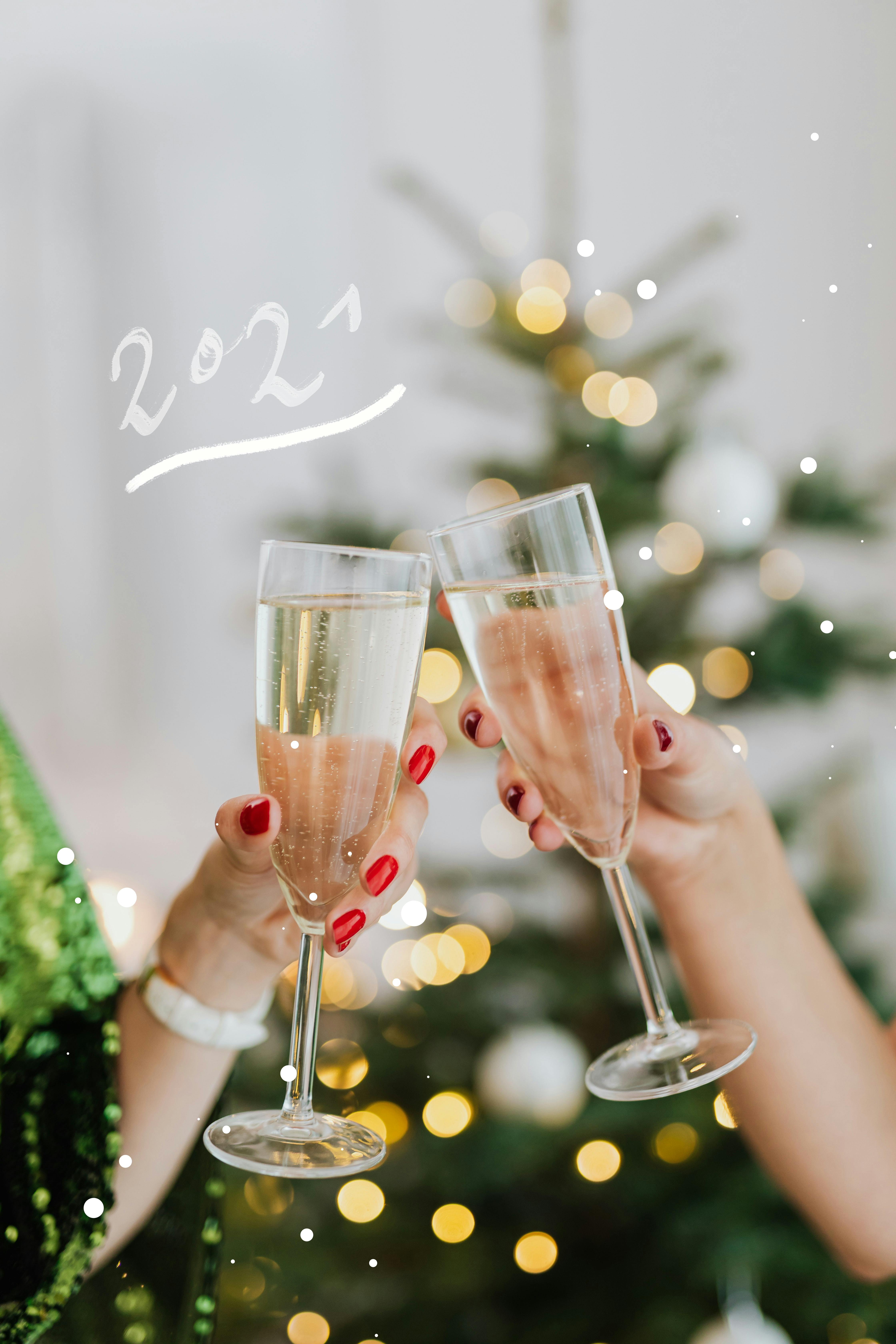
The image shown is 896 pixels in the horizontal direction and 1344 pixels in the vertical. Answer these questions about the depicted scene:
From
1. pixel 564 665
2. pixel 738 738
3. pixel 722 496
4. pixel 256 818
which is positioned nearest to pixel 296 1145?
pixel 256 818

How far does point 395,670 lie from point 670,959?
0.67 m

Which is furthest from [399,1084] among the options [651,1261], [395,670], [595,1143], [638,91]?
[638,91]

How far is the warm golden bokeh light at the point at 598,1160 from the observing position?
0.95 m

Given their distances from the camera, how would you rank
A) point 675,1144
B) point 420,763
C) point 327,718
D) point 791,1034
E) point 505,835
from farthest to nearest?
point 505,835
point 675,1144
point 791,1034
point 420,763
point 327,718

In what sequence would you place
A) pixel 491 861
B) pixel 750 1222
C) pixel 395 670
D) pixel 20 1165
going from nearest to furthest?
pixel 395 670 → pixel 20 1165 → pixel 750 1222 → pixel 491 861

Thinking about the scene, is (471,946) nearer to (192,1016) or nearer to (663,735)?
(192,1016)

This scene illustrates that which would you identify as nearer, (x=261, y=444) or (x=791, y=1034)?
(x=791, y=1034)

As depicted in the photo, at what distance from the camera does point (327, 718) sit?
0.41 metres

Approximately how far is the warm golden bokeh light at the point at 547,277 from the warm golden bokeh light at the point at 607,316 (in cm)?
3

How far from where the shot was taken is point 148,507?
1.16m

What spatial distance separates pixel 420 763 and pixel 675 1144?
659mm

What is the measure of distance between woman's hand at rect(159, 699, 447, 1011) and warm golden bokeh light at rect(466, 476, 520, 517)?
16.7 inches

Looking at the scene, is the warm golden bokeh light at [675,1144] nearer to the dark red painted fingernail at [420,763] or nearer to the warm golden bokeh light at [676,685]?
the warm golden bokeh light at [676,685]

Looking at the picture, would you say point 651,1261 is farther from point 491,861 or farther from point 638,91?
point 638,91
